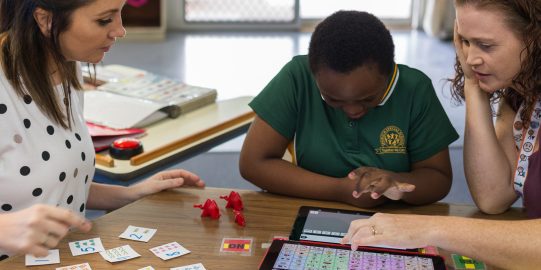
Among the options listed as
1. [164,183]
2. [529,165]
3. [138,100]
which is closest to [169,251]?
[164,183]

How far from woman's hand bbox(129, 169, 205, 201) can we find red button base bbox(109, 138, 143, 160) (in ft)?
1.16

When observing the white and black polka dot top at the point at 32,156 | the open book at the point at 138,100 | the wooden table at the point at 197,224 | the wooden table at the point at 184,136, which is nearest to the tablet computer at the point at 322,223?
the wooden table at the point at 197,224

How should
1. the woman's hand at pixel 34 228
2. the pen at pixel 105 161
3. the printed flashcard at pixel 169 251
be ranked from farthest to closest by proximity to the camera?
the pen at pixel 105 161, the printed flashcard at pixel 169 251, the woman's hand at pixel 34 228

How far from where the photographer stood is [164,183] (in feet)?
5.68

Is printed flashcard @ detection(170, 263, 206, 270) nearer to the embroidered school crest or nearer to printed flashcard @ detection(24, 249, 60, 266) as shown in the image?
printed flashcard @ detection(24, 249, 60, 266)

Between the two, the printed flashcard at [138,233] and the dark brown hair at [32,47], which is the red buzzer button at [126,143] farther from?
the printed flashcard at [138,233]

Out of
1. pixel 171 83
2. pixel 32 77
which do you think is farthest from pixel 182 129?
pixel 32 77

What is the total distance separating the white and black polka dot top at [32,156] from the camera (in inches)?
60.4

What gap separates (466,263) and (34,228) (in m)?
0.82

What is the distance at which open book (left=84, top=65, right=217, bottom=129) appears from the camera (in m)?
2.44

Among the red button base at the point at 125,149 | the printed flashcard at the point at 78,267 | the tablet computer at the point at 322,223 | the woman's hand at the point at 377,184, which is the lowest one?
the red button base at the point at 125,149

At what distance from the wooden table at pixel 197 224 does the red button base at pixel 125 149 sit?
42 centimetres

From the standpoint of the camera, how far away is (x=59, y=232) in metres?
1.21

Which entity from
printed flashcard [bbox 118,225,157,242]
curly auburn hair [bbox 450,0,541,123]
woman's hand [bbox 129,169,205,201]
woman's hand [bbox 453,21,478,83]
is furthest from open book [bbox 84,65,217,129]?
curly auburn hair [bbox 450,0,541,123]
